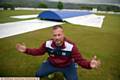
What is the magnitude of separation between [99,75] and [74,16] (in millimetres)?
526

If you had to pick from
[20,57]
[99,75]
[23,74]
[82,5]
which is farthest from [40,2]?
[99,75]

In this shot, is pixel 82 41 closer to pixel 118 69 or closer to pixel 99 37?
pixel 99 37

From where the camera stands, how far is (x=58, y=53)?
1423 mm

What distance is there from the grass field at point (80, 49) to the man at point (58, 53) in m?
0.14

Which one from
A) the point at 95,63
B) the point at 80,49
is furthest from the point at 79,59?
the point at 80,49

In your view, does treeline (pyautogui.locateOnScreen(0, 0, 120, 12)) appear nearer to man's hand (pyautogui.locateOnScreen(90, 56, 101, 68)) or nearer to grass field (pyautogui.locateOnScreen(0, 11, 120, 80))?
grass field (pyautogui.locateOnScreen(0, 11, 120, 80))

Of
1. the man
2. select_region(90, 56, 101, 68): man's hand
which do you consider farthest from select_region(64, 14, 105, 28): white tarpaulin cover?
select_region(90, 56, 101, 68): man's hand

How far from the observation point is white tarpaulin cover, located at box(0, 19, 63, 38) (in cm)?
169

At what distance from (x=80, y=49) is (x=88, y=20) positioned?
30cm

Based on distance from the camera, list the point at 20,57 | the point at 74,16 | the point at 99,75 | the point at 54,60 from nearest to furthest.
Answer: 1. the point at 54,60
2. the point at 99,75
3. the point at 20,57
4. the point at 74,16

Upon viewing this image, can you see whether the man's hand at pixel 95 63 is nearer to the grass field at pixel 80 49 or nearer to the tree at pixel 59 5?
the grass field at pixel 80 49

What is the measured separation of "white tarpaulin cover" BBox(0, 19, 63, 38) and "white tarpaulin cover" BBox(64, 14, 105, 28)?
0.63 ft

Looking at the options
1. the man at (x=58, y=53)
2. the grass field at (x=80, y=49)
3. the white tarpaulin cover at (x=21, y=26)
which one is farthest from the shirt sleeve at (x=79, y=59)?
the white tarpaulin cover at (x=21, y=26)

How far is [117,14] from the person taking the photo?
1726mm
